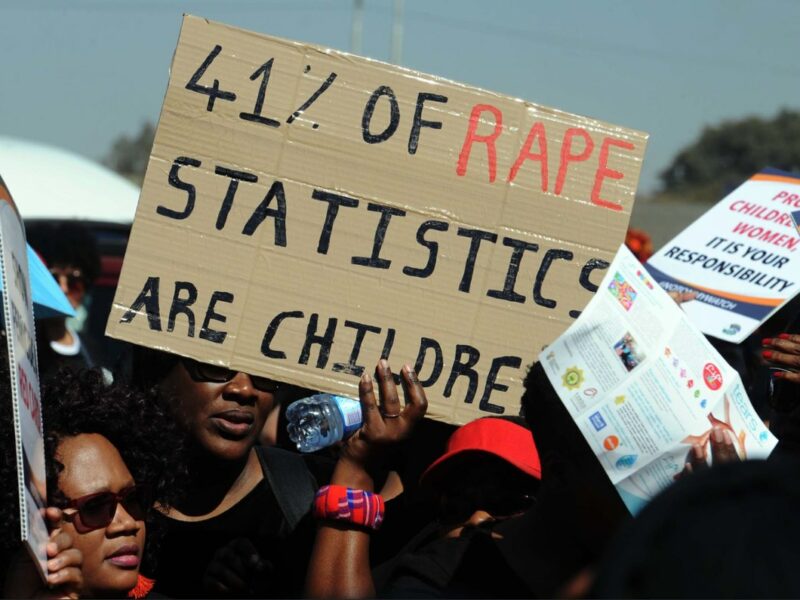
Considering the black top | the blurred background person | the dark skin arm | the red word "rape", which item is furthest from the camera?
the blurred background person

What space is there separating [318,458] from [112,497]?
923mm

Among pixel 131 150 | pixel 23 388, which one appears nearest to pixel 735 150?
pixel 131 150

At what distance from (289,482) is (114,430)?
0.66m

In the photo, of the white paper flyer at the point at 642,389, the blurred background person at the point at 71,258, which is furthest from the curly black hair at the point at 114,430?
the blurred background person at the point at 71,258

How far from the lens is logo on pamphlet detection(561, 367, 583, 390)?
7.88ft

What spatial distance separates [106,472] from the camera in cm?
262

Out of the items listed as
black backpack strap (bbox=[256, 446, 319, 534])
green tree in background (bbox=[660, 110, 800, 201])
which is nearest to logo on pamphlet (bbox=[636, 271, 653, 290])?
black backpack strap (bbox=[256, 446, 319, 534])

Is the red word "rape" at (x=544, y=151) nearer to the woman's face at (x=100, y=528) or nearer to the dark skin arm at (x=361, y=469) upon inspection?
the dark skin arm at (x=361, y=469)

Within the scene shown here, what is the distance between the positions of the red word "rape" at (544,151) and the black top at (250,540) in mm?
997

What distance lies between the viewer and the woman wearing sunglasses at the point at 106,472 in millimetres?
2537

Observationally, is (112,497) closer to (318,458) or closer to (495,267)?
(318,458)

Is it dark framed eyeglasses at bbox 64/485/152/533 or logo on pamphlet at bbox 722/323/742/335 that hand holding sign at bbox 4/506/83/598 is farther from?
logo on pamphlet at bbox 722/323/742/335

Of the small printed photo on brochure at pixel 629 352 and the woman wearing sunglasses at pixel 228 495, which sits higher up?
the small printed photo on brochure at pixel 629 352

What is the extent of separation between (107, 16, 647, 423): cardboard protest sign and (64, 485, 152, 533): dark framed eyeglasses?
2.11ft
